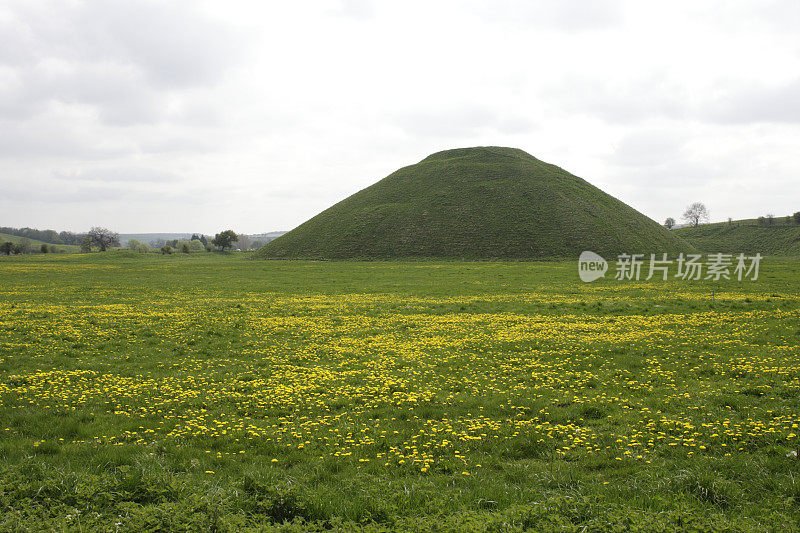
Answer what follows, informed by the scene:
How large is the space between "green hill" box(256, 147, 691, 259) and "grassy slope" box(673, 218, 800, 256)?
2537cm

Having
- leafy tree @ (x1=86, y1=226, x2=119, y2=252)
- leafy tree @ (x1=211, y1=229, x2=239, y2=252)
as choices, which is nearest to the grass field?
leafy tree @ (x1=211, y1=229, x2=239, y2=252)

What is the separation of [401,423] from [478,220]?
8157 centimetres

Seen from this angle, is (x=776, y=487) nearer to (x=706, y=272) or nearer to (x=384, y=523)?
(x=384, y=523)

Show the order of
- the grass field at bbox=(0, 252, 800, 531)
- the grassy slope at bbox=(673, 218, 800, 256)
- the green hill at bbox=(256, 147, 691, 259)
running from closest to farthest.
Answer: the grass field at bbox=(0, 252, 800, 531) → the green hill at bbox=(256, 147, 691, 259) → the grassy slope at bbox=(673, 218, 800, 256)

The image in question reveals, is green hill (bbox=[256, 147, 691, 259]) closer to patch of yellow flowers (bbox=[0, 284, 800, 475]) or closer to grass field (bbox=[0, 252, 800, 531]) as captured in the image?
patch of yellow flowers (bbox=[0, 284, 800, 475])

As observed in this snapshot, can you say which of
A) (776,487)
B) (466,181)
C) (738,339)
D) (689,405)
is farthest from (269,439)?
(466,181)

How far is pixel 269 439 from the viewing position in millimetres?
8766

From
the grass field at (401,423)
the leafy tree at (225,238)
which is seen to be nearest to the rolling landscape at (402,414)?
the grass field at (401,423)

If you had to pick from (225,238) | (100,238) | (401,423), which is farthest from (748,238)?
(100,238)

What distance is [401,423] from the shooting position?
9.70 meters

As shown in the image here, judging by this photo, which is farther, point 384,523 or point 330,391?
point 330,391

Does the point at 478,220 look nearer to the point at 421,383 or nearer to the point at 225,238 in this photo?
the point at 225,238

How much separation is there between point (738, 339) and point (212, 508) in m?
19.4

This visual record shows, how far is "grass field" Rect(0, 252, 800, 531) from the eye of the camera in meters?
6.09
